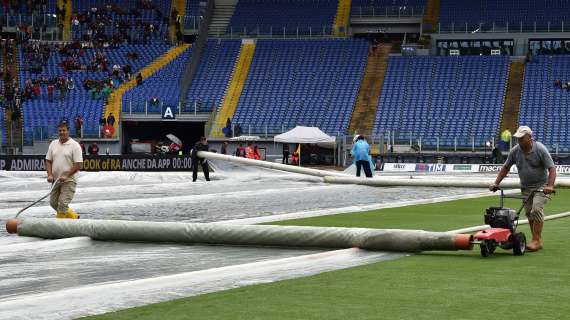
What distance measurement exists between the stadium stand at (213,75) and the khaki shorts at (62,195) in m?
40.7

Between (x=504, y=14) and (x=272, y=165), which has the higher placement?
(x=504, y=14)

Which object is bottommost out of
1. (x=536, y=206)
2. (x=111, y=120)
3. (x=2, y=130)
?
(x=536, y=206)

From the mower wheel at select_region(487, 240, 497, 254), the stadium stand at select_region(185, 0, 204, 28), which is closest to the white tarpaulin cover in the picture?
the stadium stand at select_region(185, 0, 204, 28)

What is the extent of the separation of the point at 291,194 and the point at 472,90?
106 ft

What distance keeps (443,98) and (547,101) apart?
545 centimetres

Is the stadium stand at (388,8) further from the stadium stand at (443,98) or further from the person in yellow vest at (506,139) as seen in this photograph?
the person in yellow vest at (506,139)

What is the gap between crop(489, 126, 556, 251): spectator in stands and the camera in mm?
12922

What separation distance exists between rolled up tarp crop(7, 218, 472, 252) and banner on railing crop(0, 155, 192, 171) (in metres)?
28.1

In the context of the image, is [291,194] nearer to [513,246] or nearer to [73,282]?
[513,246]

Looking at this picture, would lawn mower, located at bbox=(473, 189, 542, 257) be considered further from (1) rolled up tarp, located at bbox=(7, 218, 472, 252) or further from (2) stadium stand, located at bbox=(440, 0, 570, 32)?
(2) stadium stand, located at bbox=(440, 0, 570, 32)

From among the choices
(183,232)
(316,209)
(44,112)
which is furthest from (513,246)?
(44,112)

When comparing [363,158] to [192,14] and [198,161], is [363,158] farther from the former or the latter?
[192,14]

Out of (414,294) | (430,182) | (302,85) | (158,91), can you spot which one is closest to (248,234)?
(414,294)

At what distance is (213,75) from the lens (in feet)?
203
